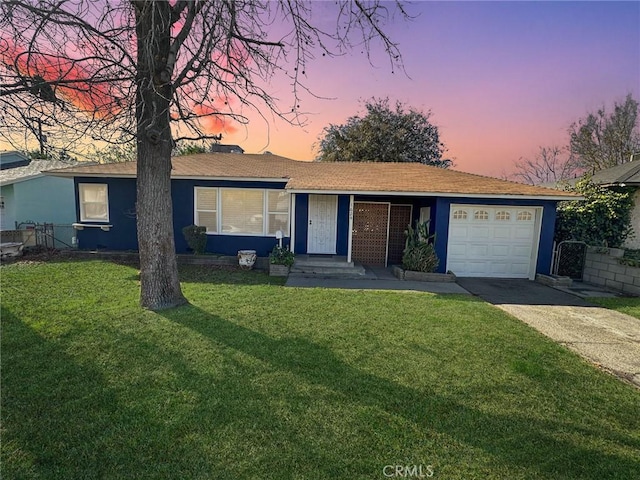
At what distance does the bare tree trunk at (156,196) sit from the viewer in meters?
5.07

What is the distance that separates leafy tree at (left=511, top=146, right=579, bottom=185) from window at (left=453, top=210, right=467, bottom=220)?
23.6m

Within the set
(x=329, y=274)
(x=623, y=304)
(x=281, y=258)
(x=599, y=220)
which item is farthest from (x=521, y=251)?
(x=281, y=258)

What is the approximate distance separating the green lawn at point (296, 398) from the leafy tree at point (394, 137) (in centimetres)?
1970

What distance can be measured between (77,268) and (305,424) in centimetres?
898

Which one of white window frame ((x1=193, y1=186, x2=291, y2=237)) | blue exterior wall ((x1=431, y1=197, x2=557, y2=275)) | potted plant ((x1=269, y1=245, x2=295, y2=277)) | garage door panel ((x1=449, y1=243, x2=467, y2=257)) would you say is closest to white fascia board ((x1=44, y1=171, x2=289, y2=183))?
white window frame ((x1=193, y1=186, x2=291, y2=237))

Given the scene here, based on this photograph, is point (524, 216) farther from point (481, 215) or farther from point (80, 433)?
point (80, 433)

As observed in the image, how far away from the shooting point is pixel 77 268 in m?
8.92

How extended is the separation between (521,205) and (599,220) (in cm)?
261

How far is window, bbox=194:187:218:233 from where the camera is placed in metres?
10.9

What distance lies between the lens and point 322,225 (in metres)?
11.1

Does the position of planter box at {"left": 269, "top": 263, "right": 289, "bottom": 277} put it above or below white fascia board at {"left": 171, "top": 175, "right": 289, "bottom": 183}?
below

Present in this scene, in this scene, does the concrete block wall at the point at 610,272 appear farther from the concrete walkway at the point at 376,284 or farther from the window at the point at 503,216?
the concrete walkway at the point at 376,284

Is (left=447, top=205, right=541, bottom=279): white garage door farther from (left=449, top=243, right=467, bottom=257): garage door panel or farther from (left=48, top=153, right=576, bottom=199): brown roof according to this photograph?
(left=48, top=153, right=576, bottom=199): brown roof

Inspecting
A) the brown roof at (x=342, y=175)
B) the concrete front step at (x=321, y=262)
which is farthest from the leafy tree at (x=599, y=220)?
the concrete front step at (x=321, y=262)
